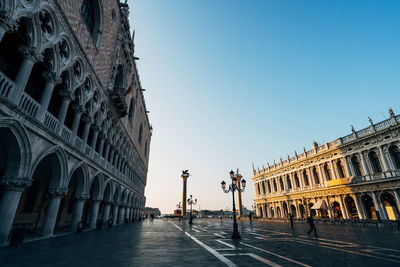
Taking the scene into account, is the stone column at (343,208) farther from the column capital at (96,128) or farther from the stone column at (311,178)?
the column capital at (96,128)

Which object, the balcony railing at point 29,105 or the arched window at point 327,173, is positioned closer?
Answer: the balcony railing at point 29,105

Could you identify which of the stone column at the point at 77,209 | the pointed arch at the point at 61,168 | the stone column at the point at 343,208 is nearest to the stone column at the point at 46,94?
the pointed arch at the point at 61,168

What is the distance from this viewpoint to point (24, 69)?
774 cm

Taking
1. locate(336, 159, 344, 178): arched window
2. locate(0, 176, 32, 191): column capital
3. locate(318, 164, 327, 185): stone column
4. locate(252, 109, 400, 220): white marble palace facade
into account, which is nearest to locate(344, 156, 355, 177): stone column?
locate(252, 109, 400, 220): white marble palace facade

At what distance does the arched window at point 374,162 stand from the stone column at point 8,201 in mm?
34048

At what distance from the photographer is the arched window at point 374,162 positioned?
80.3 feet

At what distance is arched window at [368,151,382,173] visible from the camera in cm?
2447

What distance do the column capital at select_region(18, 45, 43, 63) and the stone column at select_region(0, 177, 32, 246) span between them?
194 inches

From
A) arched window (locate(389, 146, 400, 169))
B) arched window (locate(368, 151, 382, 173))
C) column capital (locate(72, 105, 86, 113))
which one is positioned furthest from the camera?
arched window (locate(368, 151, 382, 173))

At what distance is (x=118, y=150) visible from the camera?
2092cm

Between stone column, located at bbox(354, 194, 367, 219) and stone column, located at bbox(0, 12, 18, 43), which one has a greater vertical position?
stone column, located at bbox(0, 12, 18, 43)

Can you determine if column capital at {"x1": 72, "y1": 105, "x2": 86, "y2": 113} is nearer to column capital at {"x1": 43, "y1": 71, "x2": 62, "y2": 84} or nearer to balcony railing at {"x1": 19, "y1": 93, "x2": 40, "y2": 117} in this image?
column capital at {"x1": 43, "y1": 71, "x2": 62, "y2": 84}

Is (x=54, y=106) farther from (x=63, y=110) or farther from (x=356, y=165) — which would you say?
(x=356, y=165)

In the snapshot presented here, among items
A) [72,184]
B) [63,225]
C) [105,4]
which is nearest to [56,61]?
[105,4]
